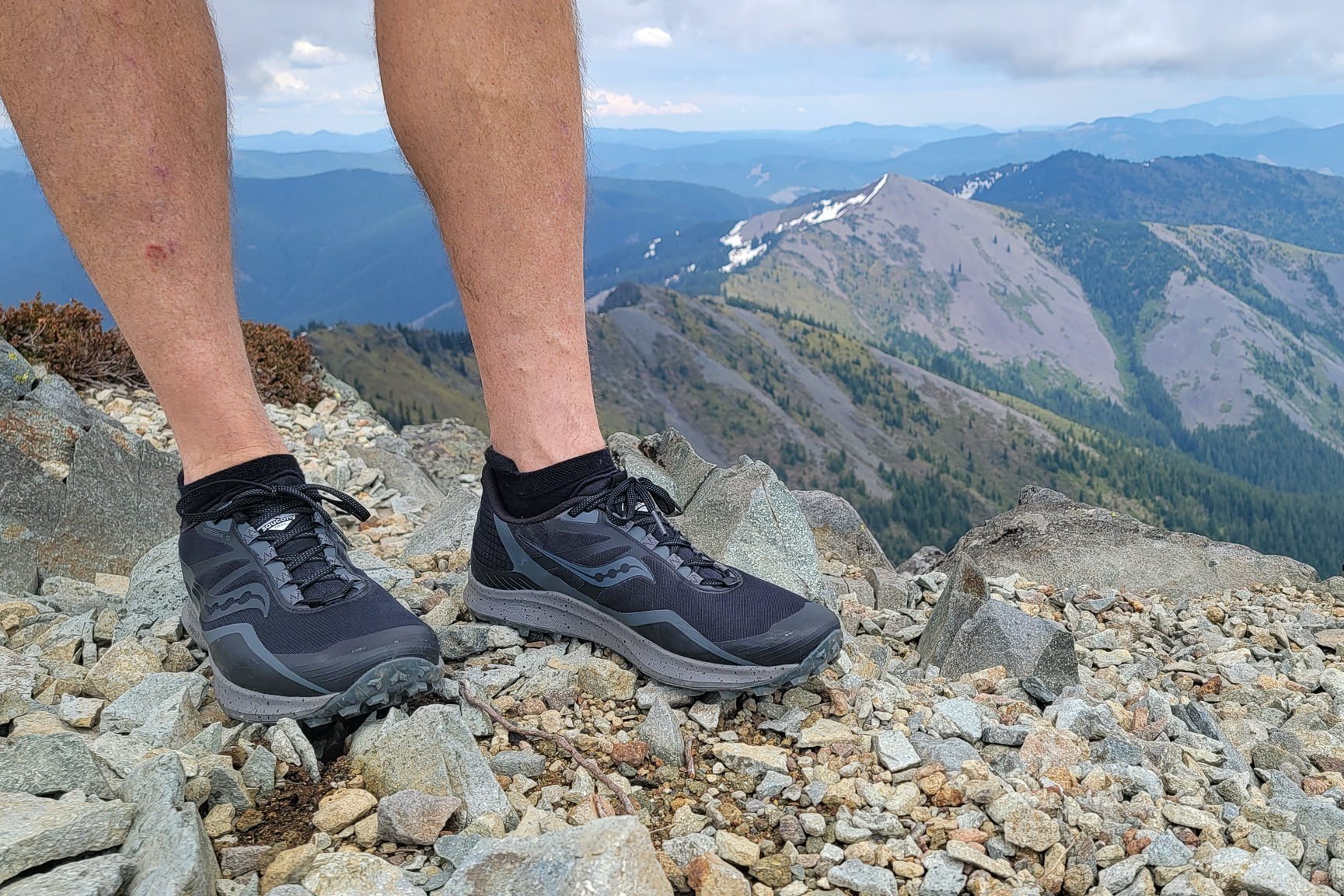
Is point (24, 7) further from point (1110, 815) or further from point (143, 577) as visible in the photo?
point (1110, 815)

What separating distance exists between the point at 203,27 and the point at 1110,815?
3678 mm

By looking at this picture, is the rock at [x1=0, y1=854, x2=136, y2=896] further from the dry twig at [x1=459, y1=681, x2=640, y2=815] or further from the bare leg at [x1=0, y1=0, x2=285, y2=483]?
the bare leg at [x1=0, y1=0, x2=285, y2=483]

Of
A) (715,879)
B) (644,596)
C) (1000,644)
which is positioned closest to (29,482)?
(644,596)

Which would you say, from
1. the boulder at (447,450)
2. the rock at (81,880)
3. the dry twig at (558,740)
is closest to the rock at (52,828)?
the rock at (81,880)

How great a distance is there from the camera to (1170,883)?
227 centimetres

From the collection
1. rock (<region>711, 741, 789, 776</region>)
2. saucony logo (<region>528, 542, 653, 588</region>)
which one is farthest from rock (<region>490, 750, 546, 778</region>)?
A: saucony logo (<region>528, 542, 653, 588</region>)

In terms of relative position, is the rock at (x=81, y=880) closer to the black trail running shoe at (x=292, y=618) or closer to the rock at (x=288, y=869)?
the rock at (x=288, y=869)

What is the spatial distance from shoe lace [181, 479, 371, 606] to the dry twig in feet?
1.84

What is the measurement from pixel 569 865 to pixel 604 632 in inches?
55.1

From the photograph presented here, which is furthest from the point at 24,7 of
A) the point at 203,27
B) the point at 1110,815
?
the point at 1110,815

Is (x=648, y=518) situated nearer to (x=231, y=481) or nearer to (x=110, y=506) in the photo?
(x=231, y=481)

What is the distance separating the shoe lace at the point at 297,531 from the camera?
119 inches

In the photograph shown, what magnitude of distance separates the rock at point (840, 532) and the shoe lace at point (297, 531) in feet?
16.1

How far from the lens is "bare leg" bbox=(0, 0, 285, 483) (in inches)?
98.5
